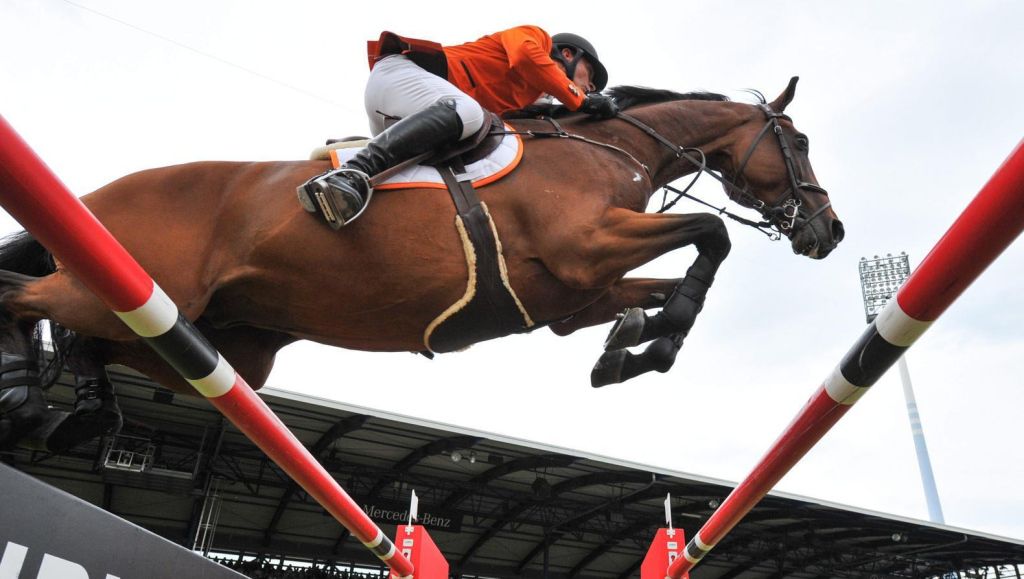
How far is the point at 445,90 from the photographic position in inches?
107

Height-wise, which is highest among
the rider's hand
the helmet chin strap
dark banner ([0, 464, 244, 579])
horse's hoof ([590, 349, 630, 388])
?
the helmet chin strap

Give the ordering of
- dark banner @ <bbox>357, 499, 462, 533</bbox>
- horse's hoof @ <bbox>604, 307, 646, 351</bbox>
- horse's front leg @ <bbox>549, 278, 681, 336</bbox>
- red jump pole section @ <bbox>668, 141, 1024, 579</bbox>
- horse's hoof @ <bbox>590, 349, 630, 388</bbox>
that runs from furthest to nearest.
Answer: dark banner @ <bbox>357, 499, 462, 533</bbox>, horse's front leg @ <bbox>549, 278, 681, 336</bbox>, horse's hoof @ <bbox>590, 349, 630, 388</bbox>, horse's hoof @ <bbox>604, 307, 646, 351</bbox>, red jump pole section @ <bbox>668, 141, 1024, 579</bbox>

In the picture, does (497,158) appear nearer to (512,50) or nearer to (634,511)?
(512,50)

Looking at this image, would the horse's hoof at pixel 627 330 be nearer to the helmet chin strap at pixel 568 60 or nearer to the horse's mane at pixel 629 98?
the horse's mane at pixel 629 98

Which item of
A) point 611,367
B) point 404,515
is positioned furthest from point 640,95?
point 404,515

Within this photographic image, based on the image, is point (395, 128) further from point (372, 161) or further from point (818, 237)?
point (818, 237)

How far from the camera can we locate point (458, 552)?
19172 mm

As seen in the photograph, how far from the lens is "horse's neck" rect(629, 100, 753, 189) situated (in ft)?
10.2

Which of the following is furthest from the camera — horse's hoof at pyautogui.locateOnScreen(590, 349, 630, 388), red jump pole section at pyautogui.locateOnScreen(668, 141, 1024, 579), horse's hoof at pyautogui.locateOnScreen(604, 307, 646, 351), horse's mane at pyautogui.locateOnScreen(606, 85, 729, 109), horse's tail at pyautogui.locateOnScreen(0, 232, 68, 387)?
horse's mane at pyautogui.locateOnScreen(606, 85, 729, 109)

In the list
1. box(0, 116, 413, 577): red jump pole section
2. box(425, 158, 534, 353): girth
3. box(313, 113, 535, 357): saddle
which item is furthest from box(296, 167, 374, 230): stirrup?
box(0, 116, 413, 577): red jump pole section

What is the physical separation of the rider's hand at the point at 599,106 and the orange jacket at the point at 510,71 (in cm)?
15

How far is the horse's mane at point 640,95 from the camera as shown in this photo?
131 inches

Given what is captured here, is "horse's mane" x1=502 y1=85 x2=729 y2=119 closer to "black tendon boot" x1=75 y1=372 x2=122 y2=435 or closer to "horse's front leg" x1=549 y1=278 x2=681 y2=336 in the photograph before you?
"horse's front leg" x1=549 y1=278 x2=681 y2=336

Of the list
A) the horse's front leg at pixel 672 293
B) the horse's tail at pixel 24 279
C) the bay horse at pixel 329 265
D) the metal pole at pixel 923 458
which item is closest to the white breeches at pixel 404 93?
the bay horse at pixel 329 265
